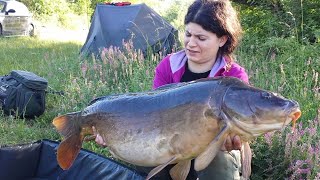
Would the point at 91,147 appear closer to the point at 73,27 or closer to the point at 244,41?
the point at 244,41

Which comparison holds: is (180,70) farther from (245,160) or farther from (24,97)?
(24,97)

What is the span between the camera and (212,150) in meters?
1.85

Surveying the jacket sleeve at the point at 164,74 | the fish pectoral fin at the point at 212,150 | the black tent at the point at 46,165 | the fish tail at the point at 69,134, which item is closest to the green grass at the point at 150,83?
the black tent at the point at 46,165

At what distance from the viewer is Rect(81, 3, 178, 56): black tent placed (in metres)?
6.56

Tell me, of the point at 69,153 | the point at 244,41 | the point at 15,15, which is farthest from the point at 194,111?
the point at 15,15

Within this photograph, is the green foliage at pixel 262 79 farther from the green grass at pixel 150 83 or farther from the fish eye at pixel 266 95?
the fish eye at pixel 266 95

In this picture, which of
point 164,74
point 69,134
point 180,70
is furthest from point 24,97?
point 69,134

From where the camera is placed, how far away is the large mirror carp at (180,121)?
5.83 feet

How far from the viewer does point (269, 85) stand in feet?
12.1

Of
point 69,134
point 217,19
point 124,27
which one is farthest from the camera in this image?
point 124,27

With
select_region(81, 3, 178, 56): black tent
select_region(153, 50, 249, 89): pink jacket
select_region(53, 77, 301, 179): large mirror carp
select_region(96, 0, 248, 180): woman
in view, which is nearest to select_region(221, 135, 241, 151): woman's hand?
select_region(53, 77, 301, 179): large mirror carp

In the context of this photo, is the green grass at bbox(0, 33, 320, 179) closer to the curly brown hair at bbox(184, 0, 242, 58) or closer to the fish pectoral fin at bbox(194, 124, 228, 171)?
the curly brown hair at bbox(184, 0, 242, 58)

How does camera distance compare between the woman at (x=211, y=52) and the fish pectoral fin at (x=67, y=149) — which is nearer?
the fish pectoral fin at (x=67, y=149)

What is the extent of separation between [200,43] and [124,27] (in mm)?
4532
